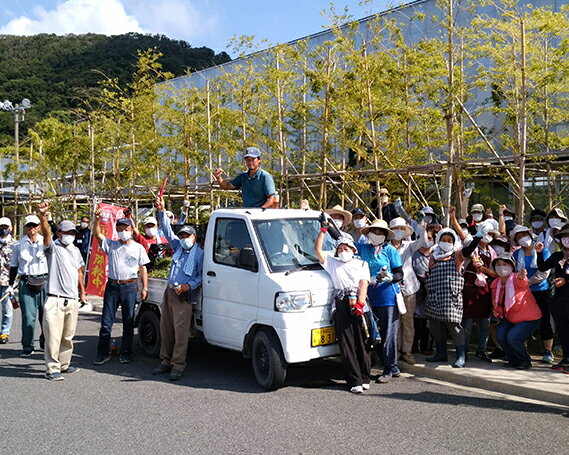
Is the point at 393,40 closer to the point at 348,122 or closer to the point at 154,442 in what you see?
the point at 348,122

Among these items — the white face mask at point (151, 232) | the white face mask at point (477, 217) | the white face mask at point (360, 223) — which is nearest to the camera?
the white face mask at point (360, 223)

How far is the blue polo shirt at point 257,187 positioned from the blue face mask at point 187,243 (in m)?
1.17

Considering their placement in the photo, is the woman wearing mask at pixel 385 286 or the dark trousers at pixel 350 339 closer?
the dark trousers at pixel 350 339

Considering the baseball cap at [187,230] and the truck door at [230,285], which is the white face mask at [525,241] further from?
the baseball cap at [187,230]

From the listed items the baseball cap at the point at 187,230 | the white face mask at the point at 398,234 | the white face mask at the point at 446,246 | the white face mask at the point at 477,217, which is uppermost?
the white face mask at the point at 477,217

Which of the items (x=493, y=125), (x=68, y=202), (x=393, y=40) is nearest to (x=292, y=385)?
(x=393, y=40)

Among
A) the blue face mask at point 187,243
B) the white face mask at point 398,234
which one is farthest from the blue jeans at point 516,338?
the blue face mask at point 187,243

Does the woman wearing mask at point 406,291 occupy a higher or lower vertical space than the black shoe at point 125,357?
higher

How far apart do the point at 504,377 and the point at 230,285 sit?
343 centimetres

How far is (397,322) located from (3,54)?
227ft

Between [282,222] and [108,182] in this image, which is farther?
[108,182]

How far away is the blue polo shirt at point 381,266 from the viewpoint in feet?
24.1

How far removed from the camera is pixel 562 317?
23.7ft

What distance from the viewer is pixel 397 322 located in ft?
24.5
